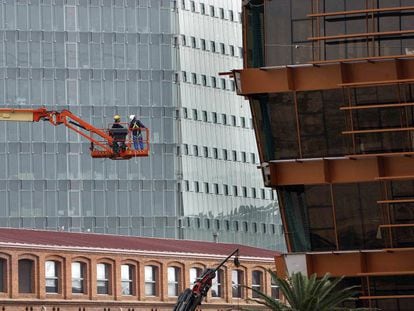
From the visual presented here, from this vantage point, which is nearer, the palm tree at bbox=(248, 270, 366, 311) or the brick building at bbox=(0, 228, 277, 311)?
the palm tree at bbox=(248, 270, 366, 311)

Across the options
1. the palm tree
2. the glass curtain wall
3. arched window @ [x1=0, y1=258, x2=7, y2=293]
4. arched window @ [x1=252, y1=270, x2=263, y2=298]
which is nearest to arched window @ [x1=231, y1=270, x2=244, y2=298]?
arched window @ [x1=252, y1=270, x2=263, y2=298]

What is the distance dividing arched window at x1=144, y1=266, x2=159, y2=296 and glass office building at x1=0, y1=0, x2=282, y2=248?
144ft

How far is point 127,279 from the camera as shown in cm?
12800

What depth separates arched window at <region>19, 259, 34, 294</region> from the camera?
11969cm

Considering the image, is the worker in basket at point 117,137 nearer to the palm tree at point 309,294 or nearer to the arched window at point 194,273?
the arched window at point 194,273

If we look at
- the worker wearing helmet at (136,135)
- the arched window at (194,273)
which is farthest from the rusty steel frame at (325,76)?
the worker wearing helmet at (136,135)

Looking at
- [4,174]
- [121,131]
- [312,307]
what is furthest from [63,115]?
[312,307]

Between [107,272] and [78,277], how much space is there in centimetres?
281

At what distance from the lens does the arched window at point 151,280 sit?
129875 millimetres

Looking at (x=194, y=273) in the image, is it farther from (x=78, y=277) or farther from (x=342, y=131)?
(x=342, y=131)

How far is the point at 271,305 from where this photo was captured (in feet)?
236

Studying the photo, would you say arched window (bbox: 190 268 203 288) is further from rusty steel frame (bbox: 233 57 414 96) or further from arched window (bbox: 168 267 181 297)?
rusty steel frame (bbox: 233 57 414 96)

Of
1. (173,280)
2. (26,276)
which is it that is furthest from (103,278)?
(26,276)

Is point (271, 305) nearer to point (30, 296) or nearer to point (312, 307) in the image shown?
point (312, 307)
